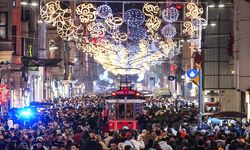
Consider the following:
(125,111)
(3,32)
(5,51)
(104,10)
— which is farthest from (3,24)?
(104,10)

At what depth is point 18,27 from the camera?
183 ft

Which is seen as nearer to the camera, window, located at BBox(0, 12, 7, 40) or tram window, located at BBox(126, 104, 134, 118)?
tram window, located at BBox(126, 104, 134, 118)

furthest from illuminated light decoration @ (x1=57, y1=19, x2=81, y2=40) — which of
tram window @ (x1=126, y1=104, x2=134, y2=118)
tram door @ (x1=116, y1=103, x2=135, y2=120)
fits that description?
tram window @ (x1=126, y1=104, x2=134, y2=118)

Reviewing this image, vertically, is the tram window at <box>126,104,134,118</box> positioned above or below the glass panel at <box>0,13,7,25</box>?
below

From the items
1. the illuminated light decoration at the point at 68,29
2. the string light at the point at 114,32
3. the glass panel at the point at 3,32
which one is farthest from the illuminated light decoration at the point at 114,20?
the glass panel at the point at 3,32

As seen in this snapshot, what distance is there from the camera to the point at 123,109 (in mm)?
40094

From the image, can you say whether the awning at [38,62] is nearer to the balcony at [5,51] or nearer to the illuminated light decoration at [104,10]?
the balcony at [5,51]

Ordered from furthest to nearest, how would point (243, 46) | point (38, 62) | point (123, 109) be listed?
1. point (38, 62)
2. point (243, 46)
3. point (123, 109)

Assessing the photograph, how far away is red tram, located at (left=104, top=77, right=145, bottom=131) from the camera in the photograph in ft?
130

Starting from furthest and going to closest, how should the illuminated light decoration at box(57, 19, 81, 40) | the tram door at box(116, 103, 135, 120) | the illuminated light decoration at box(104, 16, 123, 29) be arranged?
the tram door at box(116, 103, 135, 120)
the illuminated light decoration at box(57, 19, 81, 40)
the illuminated light decoration at box(104, 16, 123, 29)

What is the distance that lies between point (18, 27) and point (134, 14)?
24.1 meters

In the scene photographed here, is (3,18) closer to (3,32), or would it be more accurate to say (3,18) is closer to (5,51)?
(3,32)

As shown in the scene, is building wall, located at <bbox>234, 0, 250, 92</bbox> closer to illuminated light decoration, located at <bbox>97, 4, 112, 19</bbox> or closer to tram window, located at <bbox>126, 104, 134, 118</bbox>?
tram window, located at <bbox>126, 104, 134, 118</bbox>

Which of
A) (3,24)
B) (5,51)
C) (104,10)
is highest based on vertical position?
(3,24)
